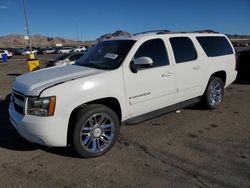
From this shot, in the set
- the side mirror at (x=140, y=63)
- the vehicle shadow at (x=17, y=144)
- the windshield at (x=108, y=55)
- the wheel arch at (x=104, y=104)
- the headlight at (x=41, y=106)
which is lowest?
the vehicle shadow at (x=17, y=144)

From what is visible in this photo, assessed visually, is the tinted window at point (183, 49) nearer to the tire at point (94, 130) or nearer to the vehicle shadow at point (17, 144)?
the tire at point (94, 130)

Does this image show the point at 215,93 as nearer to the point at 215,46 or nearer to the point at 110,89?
the point at 215,46

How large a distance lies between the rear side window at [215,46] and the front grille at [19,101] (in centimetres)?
388

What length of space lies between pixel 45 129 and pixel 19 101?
726mm

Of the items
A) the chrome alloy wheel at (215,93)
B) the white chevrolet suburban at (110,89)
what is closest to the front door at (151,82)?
the white chevrolet suburban at (110,89)

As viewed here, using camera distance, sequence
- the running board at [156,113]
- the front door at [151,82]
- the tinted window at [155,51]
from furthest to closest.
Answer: the tinted window at [155,51], the running board at [156,113], the front door at [151,82]

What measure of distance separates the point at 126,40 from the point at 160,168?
2390 millimetres

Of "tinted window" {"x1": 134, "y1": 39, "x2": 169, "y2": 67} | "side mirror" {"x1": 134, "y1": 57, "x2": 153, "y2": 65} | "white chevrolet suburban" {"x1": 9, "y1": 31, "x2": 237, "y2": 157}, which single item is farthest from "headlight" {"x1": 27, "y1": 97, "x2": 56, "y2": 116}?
"tinted window" {"x1": 134, "y1": 39, "x2": 169, "y2": 67}

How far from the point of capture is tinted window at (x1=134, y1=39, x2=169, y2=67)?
4477 mm

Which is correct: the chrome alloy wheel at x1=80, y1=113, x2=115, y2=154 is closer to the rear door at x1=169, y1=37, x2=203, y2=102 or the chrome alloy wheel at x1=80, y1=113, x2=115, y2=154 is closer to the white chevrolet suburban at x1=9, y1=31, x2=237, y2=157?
the white chevrolet suburban at x1=9, y1=31, x2=237, y2=157

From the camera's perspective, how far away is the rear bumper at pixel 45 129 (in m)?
3.46

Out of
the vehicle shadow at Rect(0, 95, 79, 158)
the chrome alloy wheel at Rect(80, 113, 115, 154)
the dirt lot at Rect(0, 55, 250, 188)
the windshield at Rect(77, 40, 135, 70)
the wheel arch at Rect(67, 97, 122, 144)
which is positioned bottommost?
the dirt lot at Rect(0, 55, 250, 188)

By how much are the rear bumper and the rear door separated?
244cm

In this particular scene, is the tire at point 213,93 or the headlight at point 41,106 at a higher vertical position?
the headlight at point 41,106
